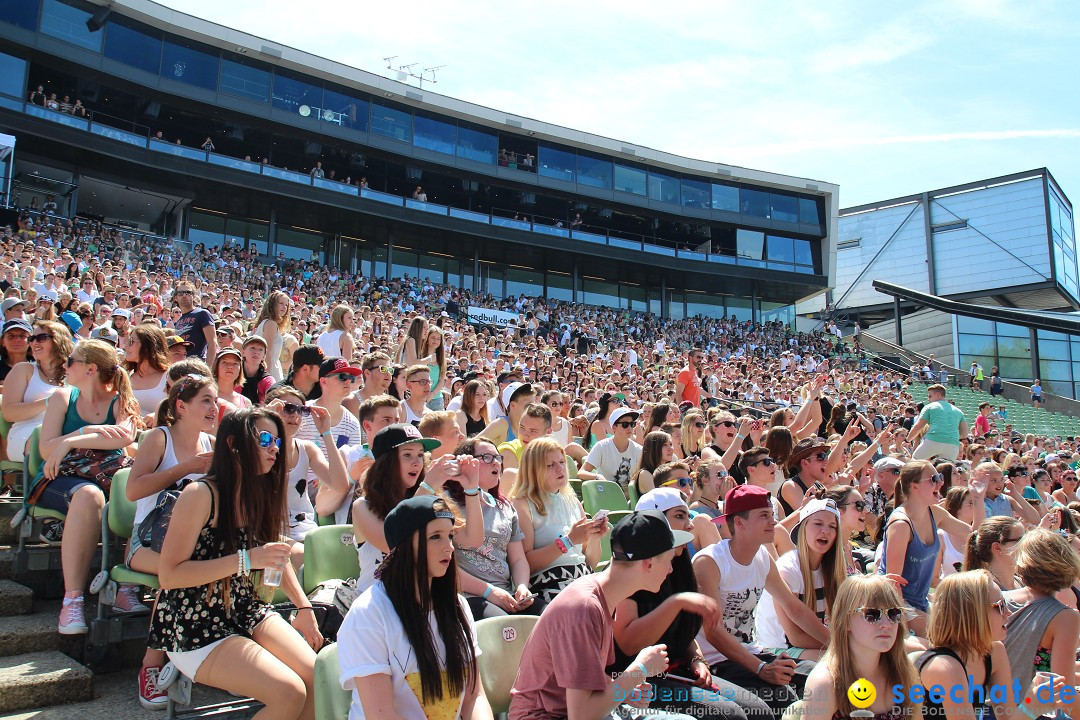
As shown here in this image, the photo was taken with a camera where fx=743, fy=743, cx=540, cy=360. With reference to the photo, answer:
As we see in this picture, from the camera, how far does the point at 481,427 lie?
7.71 m

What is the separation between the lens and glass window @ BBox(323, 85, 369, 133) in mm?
31609

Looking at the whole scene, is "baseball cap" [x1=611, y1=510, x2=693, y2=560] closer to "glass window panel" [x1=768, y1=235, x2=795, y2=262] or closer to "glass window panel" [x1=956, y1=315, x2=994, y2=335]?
"glass window panel" [x1=768, y1=235, x2=795, y2=262]

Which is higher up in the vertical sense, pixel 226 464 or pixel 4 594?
pixel 226 464

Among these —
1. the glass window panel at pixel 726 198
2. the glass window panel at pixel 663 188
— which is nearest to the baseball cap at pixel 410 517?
the glass window panel at pixel 663 188

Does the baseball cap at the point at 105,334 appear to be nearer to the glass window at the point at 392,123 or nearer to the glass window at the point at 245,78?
the glass window at the point at 245,78

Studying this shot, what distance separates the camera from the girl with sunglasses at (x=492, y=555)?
13.5 ft

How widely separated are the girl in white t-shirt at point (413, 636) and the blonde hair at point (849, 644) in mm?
1596

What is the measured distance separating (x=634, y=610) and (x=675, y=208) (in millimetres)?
38051

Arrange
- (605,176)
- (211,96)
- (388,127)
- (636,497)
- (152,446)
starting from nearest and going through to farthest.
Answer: (152,446), (636,497), (211,96), (388,127), (605,176)

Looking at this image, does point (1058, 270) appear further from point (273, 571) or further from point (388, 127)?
point (273, 571)

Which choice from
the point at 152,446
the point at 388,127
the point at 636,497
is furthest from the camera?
the point at 388,127

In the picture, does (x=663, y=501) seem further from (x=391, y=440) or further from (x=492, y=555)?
(x=391, y=440)

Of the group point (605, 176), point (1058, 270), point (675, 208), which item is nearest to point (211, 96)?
point (605, 176)

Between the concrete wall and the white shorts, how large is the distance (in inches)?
1370
